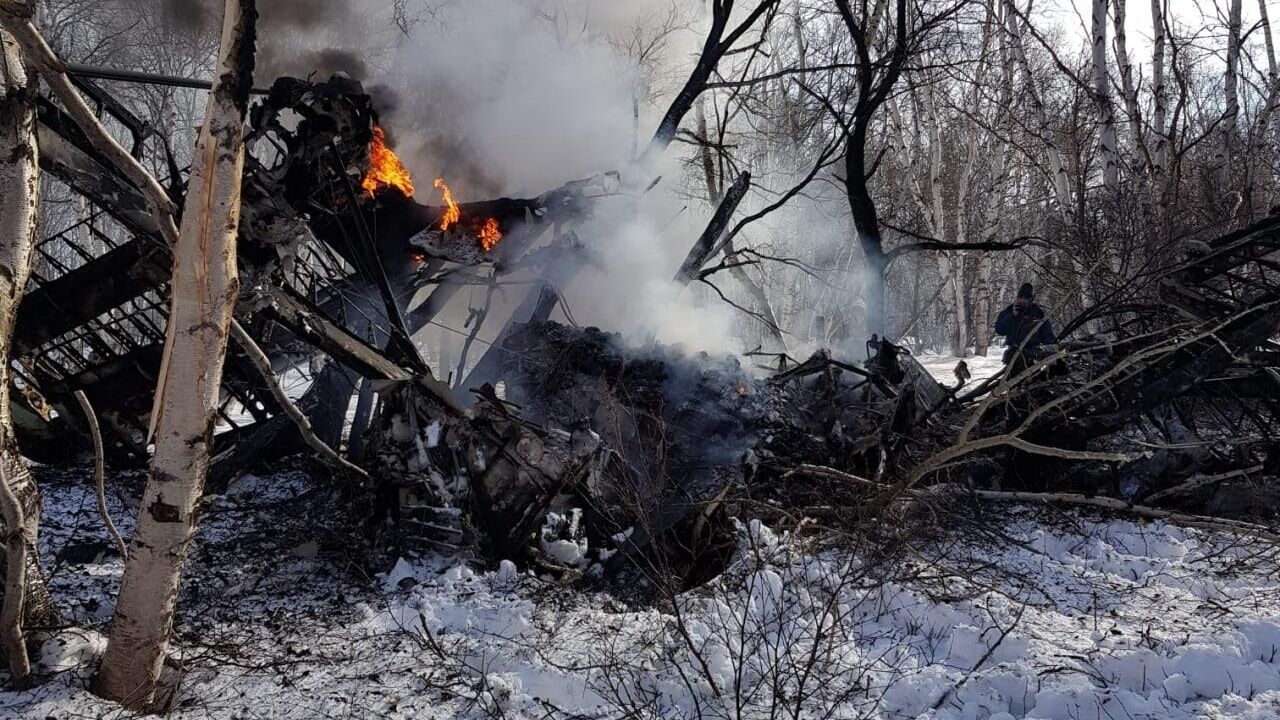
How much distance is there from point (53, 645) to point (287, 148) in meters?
3.98

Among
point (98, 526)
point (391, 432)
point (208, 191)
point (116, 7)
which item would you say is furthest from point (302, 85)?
point (116, 7)

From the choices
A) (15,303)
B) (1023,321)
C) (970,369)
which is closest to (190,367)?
(15,303)

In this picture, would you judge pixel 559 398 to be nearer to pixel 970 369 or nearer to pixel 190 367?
pixel 190 367

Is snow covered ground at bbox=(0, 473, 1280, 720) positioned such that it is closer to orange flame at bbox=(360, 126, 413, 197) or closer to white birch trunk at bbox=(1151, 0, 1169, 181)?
orange flame at bbox=(360, 126, 413, 197)

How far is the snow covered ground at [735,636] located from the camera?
328cm

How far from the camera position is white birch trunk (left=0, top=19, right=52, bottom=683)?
2912mm

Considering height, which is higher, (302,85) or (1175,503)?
(302,85)

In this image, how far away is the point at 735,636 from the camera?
398 cm

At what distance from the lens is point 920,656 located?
387cm

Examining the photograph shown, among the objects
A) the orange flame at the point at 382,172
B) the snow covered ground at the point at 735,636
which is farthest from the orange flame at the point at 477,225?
the snow covered ground at the point at 735,636

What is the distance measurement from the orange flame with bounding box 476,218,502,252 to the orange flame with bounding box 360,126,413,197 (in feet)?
3.33

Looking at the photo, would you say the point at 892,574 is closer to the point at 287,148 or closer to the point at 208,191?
the point at 208,191

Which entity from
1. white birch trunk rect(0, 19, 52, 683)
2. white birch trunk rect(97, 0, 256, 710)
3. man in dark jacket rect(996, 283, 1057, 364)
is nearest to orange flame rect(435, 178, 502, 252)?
white birch trunk rect(0, 19, 52, 683)

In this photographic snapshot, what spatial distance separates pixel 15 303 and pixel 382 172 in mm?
4293
